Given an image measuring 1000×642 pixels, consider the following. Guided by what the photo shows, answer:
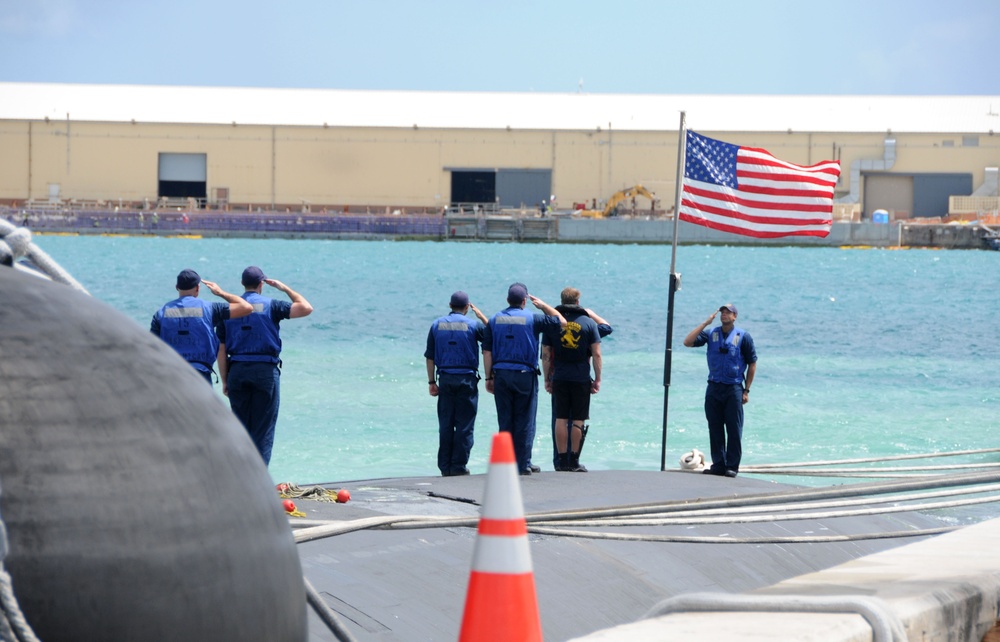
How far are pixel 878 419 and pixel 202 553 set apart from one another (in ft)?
82.4

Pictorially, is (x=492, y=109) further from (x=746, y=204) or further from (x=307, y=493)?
(x=307, y=493)

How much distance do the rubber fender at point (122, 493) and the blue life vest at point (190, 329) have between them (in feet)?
23.9

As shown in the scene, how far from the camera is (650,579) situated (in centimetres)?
833

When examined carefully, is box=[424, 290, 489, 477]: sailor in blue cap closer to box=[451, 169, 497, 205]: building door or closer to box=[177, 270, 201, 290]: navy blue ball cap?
box=[177, 270, 201, 290]: navy blue ball cap

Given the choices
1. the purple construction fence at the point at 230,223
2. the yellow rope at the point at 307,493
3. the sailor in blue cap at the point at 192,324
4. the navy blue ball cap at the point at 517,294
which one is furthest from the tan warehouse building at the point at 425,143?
the yellow rope at the point at 307,493

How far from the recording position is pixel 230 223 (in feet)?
299

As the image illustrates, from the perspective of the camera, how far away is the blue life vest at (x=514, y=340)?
1264cm

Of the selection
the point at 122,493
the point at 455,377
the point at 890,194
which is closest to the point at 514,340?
the point at 455,377

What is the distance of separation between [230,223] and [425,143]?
588 inches

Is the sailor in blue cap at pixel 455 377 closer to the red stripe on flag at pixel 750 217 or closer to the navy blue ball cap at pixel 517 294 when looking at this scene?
the navy blue ball cap at pixel 517 294

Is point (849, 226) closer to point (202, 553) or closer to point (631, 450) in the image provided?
point (631, 450)

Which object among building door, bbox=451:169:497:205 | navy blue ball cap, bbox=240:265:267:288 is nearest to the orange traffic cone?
navy blue ball cap, bbox=240:265:267:288

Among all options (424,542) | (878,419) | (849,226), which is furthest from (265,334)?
(849,226)

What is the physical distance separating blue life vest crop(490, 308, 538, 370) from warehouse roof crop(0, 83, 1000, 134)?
243ft
